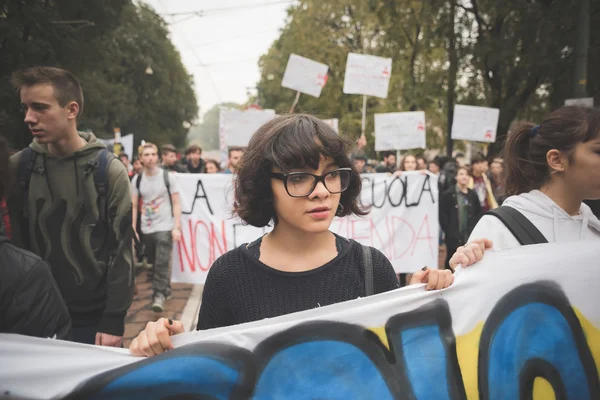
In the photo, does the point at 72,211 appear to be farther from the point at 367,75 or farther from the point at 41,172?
the point at 367,75

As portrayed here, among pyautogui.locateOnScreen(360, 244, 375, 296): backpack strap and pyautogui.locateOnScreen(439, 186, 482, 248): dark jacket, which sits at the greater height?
pyautogui.locateOnScreen(360, 244, 375, 296): backpack strap

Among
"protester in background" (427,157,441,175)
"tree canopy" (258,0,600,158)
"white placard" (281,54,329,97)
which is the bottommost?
"protester in background" (427,157,441,175)

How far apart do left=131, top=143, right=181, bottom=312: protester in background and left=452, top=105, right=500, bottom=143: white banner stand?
18.0 feet

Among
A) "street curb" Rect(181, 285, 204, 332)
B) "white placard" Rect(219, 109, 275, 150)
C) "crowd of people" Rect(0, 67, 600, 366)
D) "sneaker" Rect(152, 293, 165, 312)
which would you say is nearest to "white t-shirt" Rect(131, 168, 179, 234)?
"sneaker" Rect(152, 293, 165, 312)

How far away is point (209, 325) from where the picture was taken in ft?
5.83

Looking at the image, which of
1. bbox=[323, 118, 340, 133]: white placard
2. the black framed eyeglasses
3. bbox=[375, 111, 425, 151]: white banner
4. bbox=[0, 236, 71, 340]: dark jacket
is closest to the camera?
bbox=[0, 236, 71, 340]: dark jacket

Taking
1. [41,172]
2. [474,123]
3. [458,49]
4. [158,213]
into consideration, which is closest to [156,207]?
[158,213]

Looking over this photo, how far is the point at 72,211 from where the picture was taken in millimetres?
2547

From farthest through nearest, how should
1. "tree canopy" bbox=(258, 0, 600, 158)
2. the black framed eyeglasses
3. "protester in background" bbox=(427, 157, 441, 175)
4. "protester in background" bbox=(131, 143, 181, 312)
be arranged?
"tree canopy" bbox=(258, 0, 600, 158)
"protester in background" bbox=(427, 157, 441, 175)
"protester in background" bbox=(131, 143, 181, 312)
the black framed eyeglasses

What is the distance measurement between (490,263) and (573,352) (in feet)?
1.47

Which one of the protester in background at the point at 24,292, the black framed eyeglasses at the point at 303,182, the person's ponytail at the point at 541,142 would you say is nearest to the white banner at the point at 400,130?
the person's ponytail at the point at 541,142

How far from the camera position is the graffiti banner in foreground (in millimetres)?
1524

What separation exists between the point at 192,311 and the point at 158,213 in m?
1.13

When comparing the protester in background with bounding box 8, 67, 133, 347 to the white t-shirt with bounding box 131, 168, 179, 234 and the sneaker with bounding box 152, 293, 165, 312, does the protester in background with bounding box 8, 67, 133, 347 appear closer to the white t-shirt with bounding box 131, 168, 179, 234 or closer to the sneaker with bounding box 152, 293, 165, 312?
the sneaker with bounding box 152, 293, 165, 312
